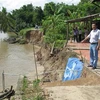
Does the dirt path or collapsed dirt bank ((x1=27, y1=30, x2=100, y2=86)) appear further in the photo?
collapsed dirt bank ((x1=27, y1=30, x2=100, y2=86))

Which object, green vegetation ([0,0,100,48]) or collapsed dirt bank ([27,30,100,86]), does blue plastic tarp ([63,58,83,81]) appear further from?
green vegetation ([0,0,100,48])

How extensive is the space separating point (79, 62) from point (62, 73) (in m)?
1.61

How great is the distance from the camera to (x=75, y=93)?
7438 millimetres

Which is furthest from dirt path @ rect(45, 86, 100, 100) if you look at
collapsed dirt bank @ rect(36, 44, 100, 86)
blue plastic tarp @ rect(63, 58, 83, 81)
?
blue plastic tarp @ rect(63, 58, 83, 81)

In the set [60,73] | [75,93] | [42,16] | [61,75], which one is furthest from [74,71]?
[42,16]

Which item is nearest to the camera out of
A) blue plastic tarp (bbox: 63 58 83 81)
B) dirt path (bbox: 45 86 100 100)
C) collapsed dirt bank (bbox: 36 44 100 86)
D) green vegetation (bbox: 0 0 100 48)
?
dirt path (bbox: 45 86 100 100)

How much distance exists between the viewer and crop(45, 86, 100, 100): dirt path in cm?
708

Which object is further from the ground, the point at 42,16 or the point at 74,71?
the point at 42,16

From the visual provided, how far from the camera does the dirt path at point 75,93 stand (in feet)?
23.2

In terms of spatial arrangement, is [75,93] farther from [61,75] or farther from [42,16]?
[42,16]

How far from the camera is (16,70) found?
20531 mm

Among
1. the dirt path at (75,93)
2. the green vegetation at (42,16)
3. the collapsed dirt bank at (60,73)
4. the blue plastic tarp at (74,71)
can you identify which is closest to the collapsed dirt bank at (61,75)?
the collapsed dirt bank at (60,73)

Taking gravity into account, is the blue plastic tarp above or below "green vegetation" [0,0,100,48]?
below

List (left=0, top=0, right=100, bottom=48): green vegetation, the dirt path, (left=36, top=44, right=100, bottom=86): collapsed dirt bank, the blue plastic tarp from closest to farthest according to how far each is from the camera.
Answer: the dirt path, (left=36, top=44, right=100, bottom=86): collapsed dirt bank, the blue plastic tarp, (left=0, top=0, right=100, bottom=48): green vegetation
